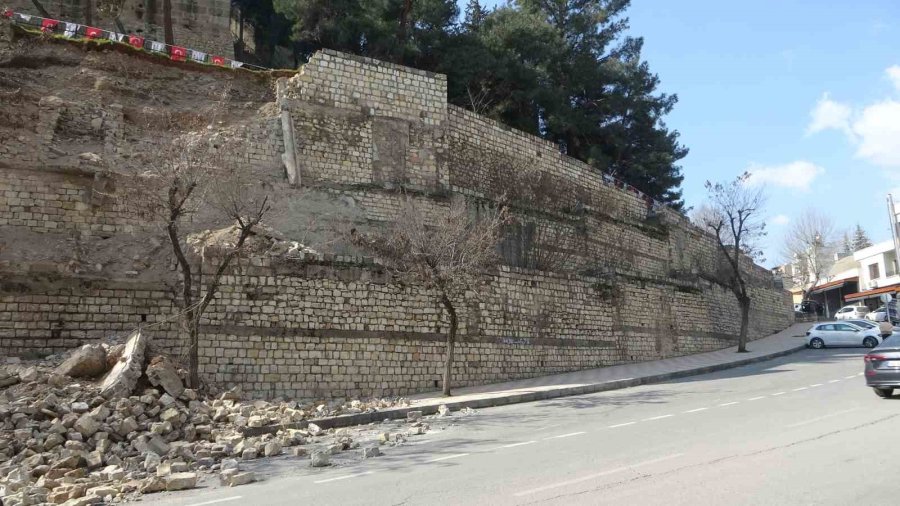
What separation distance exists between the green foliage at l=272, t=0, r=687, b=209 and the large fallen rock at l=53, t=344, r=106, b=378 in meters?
18.5

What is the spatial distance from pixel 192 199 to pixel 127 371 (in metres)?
5.55

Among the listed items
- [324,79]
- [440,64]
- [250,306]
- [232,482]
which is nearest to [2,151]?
[250,306]

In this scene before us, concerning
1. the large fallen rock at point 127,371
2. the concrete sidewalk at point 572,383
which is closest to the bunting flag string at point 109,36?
the large fallen rock at point 127,371

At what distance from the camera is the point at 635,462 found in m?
7.28

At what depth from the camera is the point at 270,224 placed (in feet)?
58.0

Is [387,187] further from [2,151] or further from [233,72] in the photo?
[2,151]

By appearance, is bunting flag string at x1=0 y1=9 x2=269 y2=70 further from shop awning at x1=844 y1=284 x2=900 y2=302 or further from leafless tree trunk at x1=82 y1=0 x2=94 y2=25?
shop awning at x1=844 y1=284 x2=900 y2=302

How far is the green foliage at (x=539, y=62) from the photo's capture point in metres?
27.7

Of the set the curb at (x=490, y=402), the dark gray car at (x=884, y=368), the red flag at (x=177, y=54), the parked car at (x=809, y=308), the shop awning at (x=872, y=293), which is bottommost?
the curb at (x=490, y=402)

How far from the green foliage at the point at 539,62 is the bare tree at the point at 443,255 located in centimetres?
1110

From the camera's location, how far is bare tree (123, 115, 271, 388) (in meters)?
13.1

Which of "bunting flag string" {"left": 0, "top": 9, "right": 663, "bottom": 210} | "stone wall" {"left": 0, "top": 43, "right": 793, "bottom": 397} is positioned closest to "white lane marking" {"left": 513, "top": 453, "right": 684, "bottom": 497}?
"stone wall" {"left": 0, "top": 43, "right": 793, "bottom": 397}

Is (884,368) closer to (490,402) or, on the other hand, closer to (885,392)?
(885,392)

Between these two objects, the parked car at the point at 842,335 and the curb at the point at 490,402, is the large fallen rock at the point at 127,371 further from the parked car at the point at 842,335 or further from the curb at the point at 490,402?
the parked car at the point at 842,335
